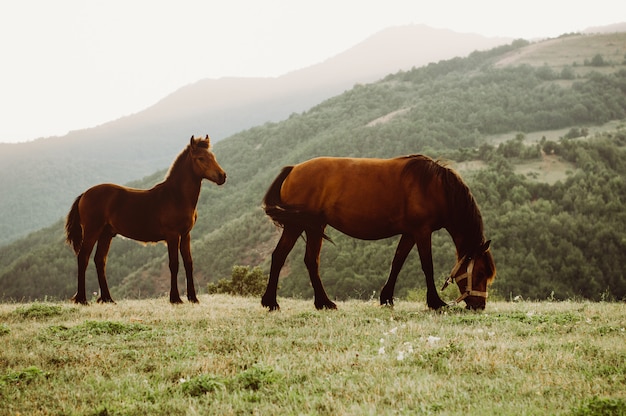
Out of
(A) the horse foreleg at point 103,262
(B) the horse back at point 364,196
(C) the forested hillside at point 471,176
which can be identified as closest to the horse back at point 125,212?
(A) the horse foreleg at point 103,262

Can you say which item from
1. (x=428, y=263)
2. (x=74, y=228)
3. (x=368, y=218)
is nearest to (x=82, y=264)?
(x=74, y=228)

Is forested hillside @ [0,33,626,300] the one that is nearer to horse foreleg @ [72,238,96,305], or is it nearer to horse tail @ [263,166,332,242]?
horse tail @ [263,166,332,242]

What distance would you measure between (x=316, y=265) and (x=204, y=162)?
11.5 feet

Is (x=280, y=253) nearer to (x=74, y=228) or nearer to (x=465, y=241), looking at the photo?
(x=465, y=241)

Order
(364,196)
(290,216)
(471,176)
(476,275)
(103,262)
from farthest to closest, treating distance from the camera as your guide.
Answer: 1. (471,176)
2. (103,262)
3. (290,216)
4. (364,196)
5. (476,275)

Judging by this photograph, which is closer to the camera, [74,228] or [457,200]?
[457,200]

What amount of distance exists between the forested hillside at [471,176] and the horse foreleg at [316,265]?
102 inches

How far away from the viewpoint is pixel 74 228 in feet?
36.9

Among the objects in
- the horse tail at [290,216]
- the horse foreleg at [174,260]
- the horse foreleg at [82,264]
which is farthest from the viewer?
the horse foreleg at [82,264]

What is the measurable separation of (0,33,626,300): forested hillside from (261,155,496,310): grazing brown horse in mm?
3041

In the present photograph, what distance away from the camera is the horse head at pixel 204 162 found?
1064 cm

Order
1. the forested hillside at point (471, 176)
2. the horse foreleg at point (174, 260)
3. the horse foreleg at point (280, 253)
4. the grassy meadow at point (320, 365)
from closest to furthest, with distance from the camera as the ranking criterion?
the grassy meadow at point (320, 365) → the horse foreleg at point (280, 253) → the horse foreleg at point (174, 260) → the forested hillside at point (471, 176)

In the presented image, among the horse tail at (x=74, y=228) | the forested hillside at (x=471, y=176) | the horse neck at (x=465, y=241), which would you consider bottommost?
the forested hillside at (x=471, y=176)

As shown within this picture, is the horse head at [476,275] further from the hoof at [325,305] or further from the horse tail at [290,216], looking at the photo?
the horse tail at [290,216]
